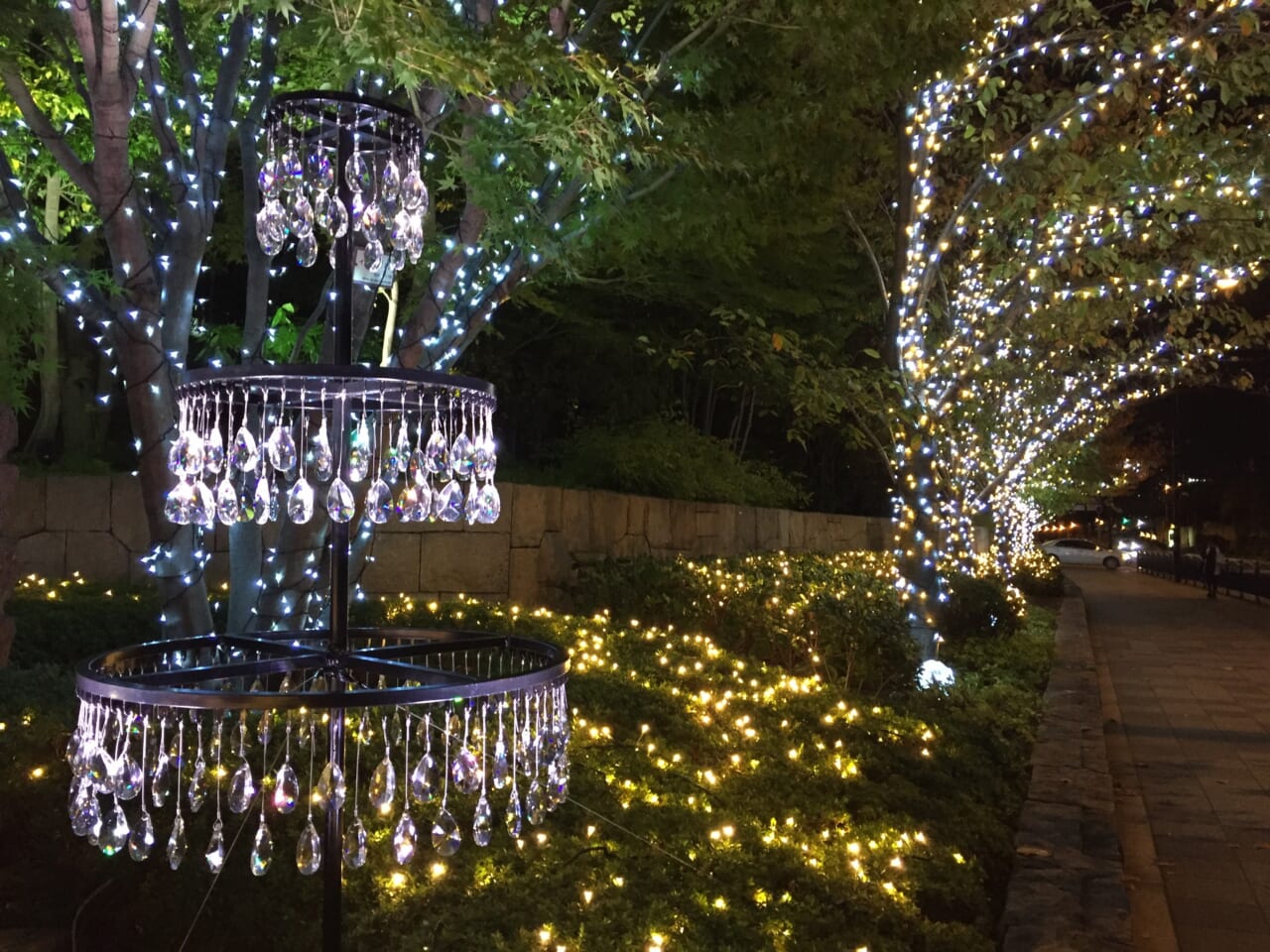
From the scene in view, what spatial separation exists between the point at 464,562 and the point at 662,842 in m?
5.79

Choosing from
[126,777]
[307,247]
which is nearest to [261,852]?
[126,777]

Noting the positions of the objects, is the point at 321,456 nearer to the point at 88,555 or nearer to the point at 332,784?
the point at 332,784

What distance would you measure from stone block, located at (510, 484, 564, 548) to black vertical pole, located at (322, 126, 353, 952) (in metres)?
7.13

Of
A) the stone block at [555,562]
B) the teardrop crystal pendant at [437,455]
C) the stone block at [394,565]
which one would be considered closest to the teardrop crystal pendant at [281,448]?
the teardrop crystal pendant at [437,455]

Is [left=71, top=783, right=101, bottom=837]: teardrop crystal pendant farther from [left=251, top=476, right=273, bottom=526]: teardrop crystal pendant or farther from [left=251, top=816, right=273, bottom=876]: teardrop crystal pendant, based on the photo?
[left=251, top=476, right=273, bottom=526]: teardrop crystal pendant

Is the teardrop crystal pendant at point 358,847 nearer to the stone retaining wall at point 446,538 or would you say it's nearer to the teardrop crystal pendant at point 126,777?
the teardrop crystal pendant at point 126,777

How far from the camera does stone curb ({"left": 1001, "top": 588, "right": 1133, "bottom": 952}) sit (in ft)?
14.5

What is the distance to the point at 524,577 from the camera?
1063 cm

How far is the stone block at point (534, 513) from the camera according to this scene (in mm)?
10445

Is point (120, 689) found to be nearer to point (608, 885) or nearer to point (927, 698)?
point (608, 885)

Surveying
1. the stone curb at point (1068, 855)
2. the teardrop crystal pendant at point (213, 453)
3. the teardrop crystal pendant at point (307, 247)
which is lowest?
the stone curb at point (1068, 855)

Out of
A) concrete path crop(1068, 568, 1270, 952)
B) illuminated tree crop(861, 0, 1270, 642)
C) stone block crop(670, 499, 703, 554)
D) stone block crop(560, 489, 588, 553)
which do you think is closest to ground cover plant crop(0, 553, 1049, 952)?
concrete path crop(1068, 568, 1270, 952)

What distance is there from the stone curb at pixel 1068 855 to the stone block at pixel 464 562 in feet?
15.8

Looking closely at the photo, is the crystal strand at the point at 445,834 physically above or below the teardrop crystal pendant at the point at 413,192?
below
